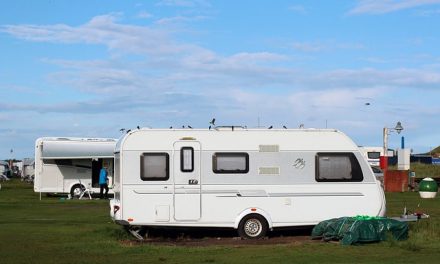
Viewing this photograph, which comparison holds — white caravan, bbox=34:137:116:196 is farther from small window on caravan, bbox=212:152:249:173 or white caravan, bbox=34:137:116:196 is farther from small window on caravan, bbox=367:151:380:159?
small window on caravan, bbox=367:151:380:159

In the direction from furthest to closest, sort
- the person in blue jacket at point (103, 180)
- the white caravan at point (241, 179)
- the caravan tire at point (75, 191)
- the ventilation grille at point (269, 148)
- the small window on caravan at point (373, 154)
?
the small window on caravan at point (373, 154) → the caravan tire at point (75, 191) → the person in blue jacket at point (103, 180) → the ventilation grille at point (269, 148) → the white caravan at point (241, 179)

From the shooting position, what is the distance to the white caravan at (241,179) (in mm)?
17047

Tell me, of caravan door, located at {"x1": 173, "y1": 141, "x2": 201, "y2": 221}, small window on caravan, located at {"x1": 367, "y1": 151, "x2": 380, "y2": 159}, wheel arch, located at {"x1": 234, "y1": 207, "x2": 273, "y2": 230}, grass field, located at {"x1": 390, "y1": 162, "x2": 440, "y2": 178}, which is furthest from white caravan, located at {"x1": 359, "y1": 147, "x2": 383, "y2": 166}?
caravan door, located at {"x1": 173, "y1": 141, "x2": 201, "y2": 221}

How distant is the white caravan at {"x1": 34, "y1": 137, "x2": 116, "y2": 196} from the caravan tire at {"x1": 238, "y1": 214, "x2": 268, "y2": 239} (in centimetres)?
1764

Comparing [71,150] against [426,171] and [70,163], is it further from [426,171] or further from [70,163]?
[426,171]

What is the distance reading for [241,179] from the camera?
1734 centimetres

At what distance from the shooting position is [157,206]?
17.0 metres

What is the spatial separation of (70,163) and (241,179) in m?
19.1

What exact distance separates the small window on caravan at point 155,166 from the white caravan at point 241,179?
0.02 metres

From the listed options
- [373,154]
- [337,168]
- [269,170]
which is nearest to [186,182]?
[269,170]

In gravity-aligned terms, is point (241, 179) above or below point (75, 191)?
above

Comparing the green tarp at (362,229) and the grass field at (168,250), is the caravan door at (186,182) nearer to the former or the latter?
the grass field at (168,250)

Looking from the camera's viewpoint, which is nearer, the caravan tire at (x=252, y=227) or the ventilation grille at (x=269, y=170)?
the caravan tire at (x=252, y=227)

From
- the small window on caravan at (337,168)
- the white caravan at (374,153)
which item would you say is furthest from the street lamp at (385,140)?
the small window on caravan at (337,168)
